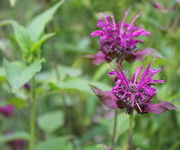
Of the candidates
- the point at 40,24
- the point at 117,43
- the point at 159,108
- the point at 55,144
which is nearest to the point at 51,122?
the point at 55,144

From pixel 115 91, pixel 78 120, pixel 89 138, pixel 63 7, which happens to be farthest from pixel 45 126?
pixel 115 91

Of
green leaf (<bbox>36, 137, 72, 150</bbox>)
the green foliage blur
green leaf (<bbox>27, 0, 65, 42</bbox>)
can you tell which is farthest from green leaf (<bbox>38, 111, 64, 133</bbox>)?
green leaf (<bbox>27, 0, 65, 42</bbox>)

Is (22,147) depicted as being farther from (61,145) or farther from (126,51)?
(126,51)

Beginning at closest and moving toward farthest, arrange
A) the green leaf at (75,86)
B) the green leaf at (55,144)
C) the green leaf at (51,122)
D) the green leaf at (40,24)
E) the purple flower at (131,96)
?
the purple flower at (131,96) < the green leaf at (75,86) < the green leaf at (40,24) < the green leaf at (55,144) < the green leaf at (51,122)

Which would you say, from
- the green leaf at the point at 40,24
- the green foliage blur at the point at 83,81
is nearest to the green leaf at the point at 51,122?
the green foliage blur at the point at 83,81

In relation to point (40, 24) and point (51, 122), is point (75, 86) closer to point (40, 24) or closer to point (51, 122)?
point (40, 24)

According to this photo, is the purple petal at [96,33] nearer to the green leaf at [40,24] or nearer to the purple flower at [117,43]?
the purple flower at [117,43]
